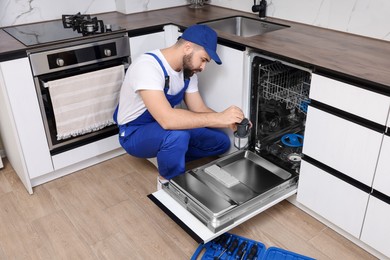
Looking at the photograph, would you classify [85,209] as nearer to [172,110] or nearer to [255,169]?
[172,110]

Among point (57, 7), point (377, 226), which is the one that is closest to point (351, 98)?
point (377, 226)

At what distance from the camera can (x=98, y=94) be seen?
7.89 ft

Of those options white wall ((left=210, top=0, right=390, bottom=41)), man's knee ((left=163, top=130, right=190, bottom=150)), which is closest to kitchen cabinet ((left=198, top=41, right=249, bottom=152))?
man's knee ((left=163, top=130, right=190, bottom=150))

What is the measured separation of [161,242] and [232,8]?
5.92 feet

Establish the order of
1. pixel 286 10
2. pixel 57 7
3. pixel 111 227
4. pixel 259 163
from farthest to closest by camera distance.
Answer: pixel 57 7, pixel 286 10, pixel 259 163, pixel 111 227

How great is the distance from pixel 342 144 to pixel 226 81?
0.81m

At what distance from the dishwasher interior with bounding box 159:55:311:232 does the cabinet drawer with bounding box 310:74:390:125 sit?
155 mm

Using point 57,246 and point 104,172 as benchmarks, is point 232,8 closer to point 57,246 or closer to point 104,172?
point 104,172

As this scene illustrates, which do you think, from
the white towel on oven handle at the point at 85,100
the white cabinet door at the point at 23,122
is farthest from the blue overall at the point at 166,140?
the white cabinet door at the point at 23,122

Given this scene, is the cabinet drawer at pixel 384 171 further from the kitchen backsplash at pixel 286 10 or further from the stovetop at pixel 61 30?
the stovetop at pixel 61 30

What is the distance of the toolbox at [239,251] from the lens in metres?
1.90

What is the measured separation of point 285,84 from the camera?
2283 mm

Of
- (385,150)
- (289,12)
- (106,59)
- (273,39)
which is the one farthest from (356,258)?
(106,59)

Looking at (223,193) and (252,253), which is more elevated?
(223,193)
